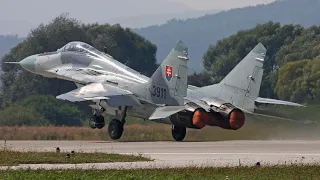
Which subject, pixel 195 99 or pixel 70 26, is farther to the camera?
pixel 70 26

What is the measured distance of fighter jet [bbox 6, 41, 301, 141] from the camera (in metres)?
40.4

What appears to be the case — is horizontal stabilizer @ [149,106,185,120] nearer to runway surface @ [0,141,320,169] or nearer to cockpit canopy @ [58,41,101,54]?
runway surface @ [0,141,320,169]

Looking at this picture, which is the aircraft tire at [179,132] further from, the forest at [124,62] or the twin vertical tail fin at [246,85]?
the forest at [124,62]

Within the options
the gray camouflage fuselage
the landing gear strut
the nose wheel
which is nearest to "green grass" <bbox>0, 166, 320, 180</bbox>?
the gray camouflage fuselage

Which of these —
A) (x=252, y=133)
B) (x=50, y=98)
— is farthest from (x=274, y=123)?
(x=50, y=98)

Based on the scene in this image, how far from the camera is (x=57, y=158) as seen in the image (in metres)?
29.0

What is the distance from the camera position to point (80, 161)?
2811 centimetres

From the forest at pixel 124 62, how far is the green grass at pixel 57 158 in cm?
2608

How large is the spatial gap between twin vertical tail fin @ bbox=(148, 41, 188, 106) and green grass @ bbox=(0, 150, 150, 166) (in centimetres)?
1006

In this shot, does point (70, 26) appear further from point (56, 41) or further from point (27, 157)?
point (27, 157)

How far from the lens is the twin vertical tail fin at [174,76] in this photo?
132ft

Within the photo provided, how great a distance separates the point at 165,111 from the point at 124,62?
56.6 m

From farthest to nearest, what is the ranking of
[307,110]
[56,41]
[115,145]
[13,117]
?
[56,41]
[13,117]
[307,110]
[115,145]

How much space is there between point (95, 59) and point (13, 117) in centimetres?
1192
